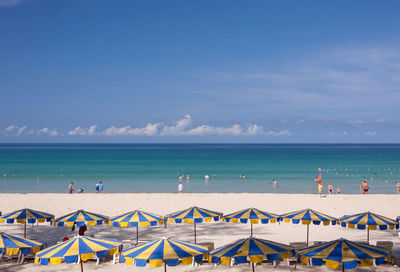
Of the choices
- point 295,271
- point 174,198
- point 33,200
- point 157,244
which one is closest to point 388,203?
point 174,198

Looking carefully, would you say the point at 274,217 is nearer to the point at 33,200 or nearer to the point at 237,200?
the point at 237,200

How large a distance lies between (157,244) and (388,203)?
23158mm

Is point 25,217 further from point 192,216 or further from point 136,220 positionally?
point 192,216

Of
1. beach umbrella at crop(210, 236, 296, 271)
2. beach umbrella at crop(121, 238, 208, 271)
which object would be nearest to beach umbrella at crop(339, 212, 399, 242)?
beach umbrella at crop(210, 236, 296, 271)

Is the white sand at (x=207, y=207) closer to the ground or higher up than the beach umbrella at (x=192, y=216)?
closer to the ground

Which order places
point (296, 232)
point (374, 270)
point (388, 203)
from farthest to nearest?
point (388, 203)
point (296, 232)
point (374, 270)

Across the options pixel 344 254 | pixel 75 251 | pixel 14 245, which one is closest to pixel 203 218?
pixel 75 251

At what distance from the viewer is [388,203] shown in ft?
91.5

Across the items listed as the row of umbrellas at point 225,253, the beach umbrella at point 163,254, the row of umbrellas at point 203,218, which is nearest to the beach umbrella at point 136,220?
the row of umbrellas at point 203,218

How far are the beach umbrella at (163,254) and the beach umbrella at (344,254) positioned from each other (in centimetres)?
267

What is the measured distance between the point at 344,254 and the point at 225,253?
8.91ft

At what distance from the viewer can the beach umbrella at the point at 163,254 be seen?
9.16 meters

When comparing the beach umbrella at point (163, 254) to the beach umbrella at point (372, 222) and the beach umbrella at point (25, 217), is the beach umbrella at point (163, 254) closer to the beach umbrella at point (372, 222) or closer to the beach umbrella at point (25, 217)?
the beach umbrella at point (372, 222)

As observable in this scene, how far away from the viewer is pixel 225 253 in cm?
966
